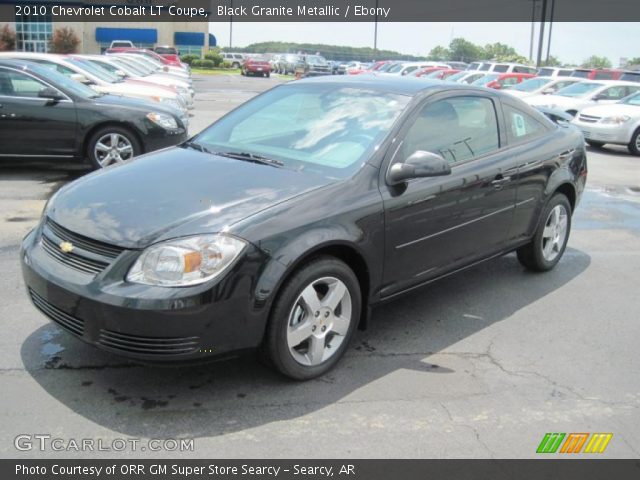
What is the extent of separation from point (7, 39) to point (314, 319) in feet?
186

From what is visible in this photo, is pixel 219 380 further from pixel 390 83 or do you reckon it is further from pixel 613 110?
pixel 613 110

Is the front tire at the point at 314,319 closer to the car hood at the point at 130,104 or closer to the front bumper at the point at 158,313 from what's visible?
the front bumper at the point at 158,313

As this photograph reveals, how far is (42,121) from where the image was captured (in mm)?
8984

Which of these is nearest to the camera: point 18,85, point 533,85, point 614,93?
point 18,85

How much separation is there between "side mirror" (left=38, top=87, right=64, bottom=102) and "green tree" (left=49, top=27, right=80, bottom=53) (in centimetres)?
5067

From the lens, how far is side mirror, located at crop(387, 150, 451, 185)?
13.2 ft

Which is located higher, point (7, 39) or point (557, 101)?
point (7, 39)

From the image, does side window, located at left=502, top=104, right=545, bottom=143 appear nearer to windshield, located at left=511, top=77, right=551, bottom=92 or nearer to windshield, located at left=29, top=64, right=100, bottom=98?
windshield, located at left=29, top=64, right=100, bottom=98

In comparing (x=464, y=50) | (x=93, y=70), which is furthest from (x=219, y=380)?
(x=464, y=50)

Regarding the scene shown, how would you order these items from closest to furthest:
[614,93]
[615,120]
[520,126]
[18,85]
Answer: [520,126], [18,85], [615,120], [614,93]

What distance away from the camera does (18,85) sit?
9.12 metres

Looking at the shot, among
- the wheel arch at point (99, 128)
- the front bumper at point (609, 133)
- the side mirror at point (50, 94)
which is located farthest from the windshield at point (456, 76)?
the side mirror at point (50, 94)
